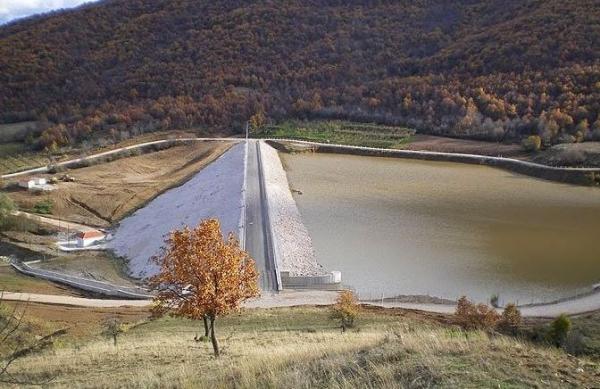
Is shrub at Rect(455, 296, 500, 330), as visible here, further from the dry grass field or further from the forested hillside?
the forested hillside

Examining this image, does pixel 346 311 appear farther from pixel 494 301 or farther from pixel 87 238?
pixel 87 238

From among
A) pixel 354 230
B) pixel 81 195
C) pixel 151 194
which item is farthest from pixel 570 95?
pixel 81 195

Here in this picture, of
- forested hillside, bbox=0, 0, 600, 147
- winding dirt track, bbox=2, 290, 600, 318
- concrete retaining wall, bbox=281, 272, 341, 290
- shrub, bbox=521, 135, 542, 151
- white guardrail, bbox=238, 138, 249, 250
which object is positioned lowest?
winding dirt track, bbox=2, 290, 600, 318

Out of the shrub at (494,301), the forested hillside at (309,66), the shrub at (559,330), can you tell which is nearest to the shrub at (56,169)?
→ the forested hillside at (309,66)

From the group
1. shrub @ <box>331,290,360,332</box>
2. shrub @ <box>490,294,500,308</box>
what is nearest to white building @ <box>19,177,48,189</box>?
shrub @ <box>331,290,360,332</box>

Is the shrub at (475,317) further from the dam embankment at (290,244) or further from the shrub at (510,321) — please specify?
the dam embankment at (290,244)
